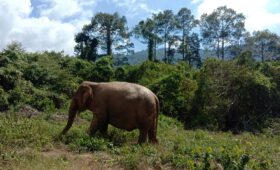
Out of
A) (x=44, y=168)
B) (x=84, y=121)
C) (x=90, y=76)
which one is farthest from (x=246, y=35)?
(x=44, y=168)

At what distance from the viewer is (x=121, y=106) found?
44.9ft

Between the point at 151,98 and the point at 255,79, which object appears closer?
the point at 151,98

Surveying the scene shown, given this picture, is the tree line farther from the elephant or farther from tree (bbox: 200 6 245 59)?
the elephant

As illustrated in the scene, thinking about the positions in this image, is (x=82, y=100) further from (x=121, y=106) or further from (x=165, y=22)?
(x=165, y=22)

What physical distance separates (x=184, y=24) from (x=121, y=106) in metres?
51.1

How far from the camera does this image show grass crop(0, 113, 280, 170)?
9.85 meters

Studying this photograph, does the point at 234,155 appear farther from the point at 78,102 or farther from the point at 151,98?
the point at 78,102

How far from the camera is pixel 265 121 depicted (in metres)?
24.5

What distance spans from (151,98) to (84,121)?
7.19 metres

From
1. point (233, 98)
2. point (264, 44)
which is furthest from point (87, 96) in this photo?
point (264, 44)

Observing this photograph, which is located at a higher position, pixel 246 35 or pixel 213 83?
pixel 246 35

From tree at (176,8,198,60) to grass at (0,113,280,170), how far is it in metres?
49.9

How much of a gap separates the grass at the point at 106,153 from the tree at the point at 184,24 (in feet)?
164

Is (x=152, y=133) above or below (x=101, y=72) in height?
below
